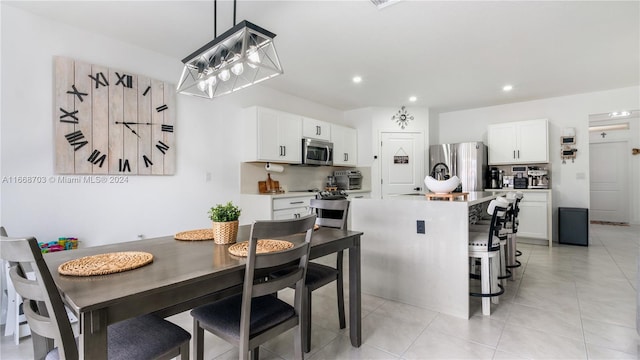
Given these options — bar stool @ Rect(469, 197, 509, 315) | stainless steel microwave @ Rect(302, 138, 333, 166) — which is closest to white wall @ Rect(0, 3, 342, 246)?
stainless steel microwave @ Rect(302, 138, 333, 166)

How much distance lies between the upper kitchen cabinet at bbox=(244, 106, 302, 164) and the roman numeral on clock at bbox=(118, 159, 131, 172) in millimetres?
1424

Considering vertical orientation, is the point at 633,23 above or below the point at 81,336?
above

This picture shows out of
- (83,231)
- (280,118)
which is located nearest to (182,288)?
(83,231)

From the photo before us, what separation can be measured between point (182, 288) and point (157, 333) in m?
0.32

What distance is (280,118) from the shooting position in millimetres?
4254

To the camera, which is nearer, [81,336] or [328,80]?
[81,336]

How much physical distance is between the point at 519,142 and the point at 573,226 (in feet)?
5.16

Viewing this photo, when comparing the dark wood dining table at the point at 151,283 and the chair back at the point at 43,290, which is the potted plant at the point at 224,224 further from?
the chair back at the point at 43,290

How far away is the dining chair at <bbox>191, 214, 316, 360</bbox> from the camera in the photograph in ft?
4.11

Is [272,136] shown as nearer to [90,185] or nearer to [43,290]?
[90,185]

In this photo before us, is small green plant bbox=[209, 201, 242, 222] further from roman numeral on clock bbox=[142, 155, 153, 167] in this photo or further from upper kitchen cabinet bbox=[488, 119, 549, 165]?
upper kitchen cabinet bbox=[488, 119, 549, 165]

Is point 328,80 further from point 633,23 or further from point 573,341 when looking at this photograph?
point 573,341

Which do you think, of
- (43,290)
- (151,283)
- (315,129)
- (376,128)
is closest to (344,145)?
(376,128)

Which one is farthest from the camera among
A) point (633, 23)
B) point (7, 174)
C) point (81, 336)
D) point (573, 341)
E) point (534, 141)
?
point (534, 141)
